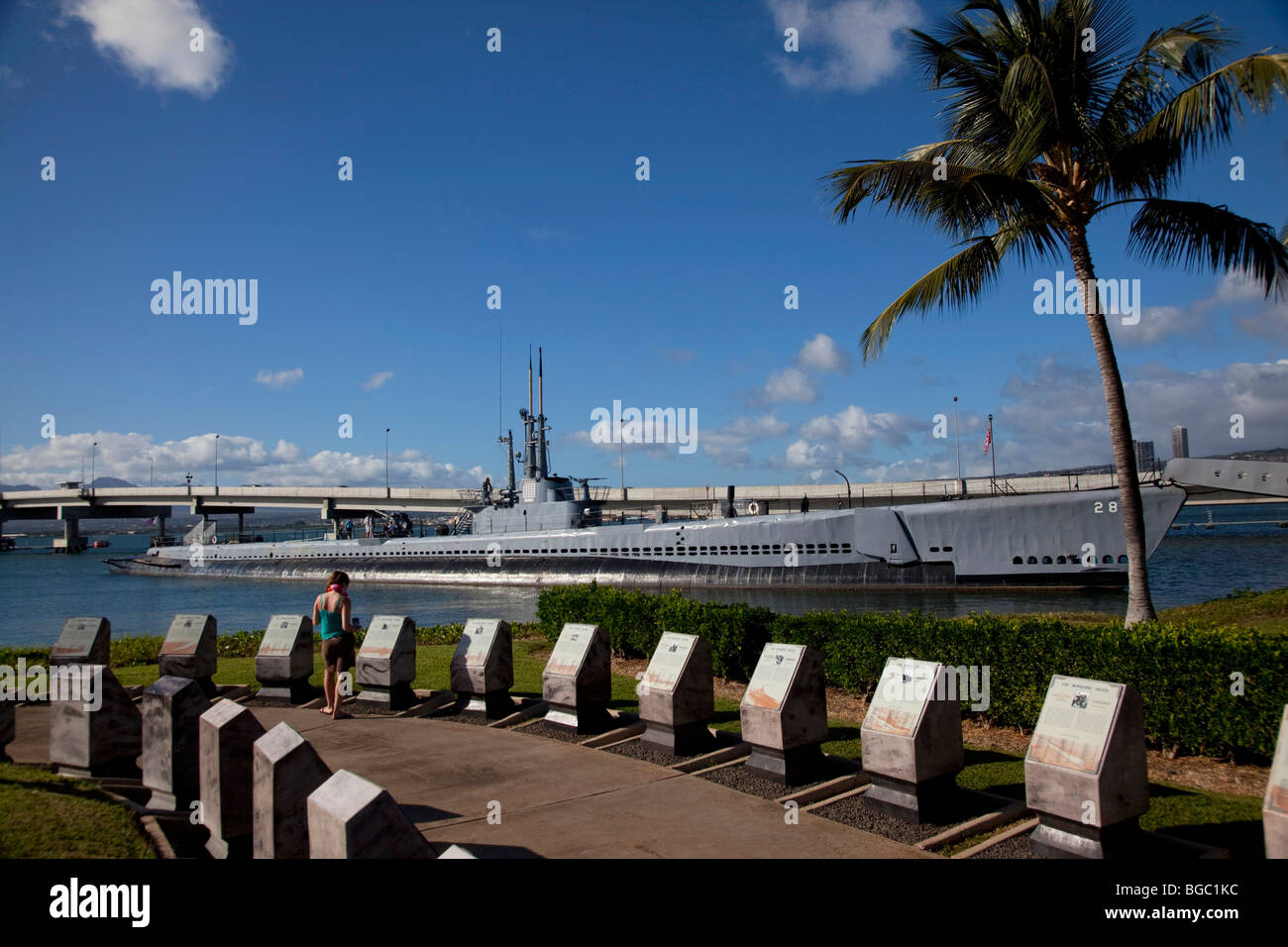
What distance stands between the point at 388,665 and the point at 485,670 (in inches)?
63.0

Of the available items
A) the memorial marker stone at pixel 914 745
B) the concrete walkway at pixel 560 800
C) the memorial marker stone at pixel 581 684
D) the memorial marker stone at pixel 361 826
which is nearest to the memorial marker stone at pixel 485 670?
the concrete walkway at pixel 560 800

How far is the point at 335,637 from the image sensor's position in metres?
10.5

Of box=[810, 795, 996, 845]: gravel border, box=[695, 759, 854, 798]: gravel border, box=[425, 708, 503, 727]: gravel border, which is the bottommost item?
box=[425, 708, 503, 727]: gravel border

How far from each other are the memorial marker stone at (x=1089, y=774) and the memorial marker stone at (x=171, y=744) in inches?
256

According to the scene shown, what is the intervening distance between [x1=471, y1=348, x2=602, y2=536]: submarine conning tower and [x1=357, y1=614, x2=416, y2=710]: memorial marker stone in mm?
36022

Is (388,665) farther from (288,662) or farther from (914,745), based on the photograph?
(914,745)

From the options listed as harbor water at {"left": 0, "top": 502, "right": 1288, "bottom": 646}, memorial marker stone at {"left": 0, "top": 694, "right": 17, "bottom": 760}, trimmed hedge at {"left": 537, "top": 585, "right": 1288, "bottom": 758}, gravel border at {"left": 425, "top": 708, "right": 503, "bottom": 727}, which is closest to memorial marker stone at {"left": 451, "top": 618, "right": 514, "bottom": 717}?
gravel border at {"left": 425, "top": 708, "right": 503, "bottom": 727}

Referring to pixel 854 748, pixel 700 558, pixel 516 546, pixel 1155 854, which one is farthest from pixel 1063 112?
pixel 516 546

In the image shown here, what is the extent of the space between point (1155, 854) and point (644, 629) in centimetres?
1069

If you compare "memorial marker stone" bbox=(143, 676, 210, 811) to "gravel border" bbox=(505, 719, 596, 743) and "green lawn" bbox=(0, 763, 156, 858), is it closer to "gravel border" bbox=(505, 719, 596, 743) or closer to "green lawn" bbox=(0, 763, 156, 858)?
"green lawn" bbox=(0, 763, 156, 858)

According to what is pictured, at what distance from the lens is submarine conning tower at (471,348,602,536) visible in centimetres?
4750

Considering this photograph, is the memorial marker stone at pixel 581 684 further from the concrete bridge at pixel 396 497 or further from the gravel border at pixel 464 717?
the concrete bridge at pixel 396 497

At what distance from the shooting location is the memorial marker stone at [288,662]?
Answer: 11.7 metres

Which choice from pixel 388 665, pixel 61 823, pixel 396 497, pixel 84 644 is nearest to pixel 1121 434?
pixel 388 665
